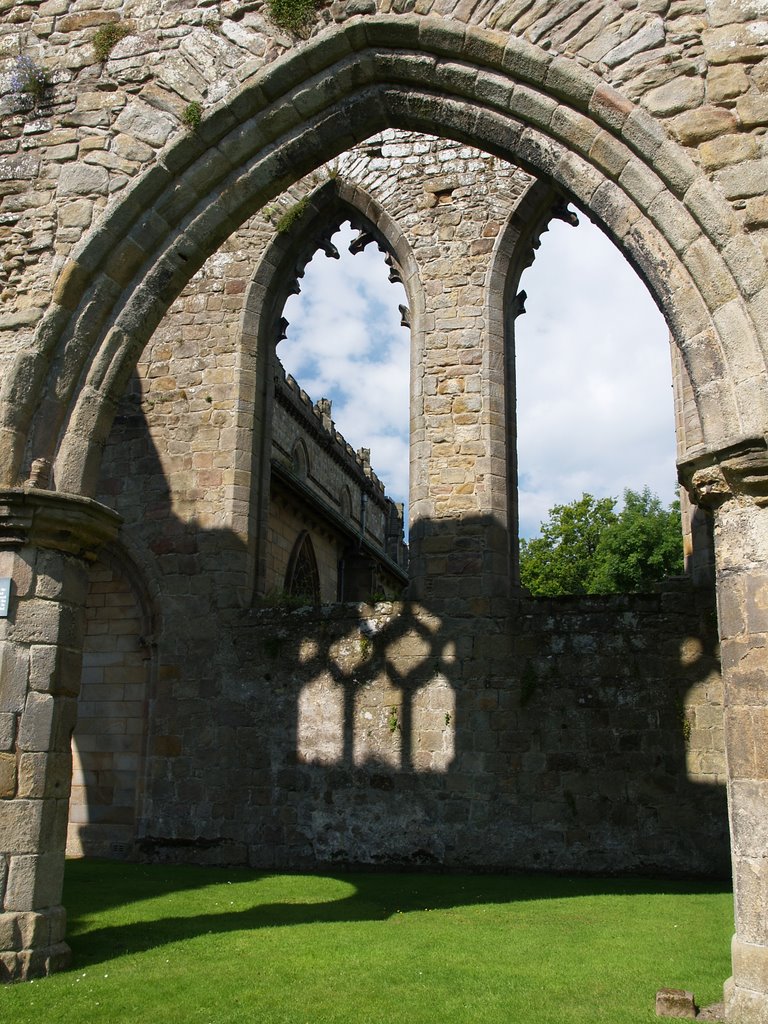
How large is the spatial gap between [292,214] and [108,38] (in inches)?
179

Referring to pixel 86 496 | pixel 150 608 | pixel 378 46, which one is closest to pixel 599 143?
pixel 378 46

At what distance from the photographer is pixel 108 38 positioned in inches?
227

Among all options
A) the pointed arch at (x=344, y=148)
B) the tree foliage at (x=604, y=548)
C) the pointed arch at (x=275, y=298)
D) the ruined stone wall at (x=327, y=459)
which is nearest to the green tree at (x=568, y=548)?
the tree foliage at (x=604, y=548)

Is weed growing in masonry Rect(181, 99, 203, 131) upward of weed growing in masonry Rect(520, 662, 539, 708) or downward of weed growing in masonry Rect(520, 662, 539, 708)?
upward

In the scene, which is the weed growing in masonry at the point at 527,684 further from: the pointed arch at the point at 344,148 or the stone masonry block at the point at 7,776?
the stone masonry block at the point at 7,776

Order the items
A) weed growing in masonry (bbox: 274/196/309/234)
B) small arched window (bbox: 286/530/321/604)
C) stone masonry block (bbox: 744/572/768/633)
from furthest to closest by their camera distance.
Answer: small arched window (bbox: 286/530/321/604) → weed growing in masonry (bbox: 274/196/309/234) → stone masonry block (bbox: 744/572/768/633)

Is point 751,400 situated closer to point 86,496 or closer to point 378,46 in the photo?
point 378,46

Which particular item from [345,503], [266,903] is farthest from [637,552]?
[266,903]

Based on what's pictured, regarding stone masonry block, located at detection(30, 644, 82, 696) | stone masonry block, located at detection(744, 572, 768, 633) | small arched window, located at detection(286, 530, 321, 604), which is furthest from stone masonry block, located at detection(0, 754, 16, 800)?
small arched window, located at detection(286, 530, 321, 604)

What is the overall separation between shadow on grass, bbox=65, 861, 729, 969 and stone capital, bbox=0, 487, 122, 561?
2107 mm

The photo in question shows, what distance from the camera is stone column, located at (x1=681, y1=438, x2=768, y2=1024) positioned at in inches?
151

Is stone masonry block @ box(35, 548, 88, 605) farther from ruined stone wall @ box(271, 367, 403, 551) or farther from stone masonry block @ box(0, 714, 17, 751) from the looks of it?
ruined stone wall @ box(271, 367, 403, 551)

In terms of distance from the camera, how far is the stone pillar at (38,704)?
15.2 ft

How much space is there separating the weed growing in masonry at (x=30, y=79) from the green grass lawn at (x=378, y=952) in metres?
4.85
